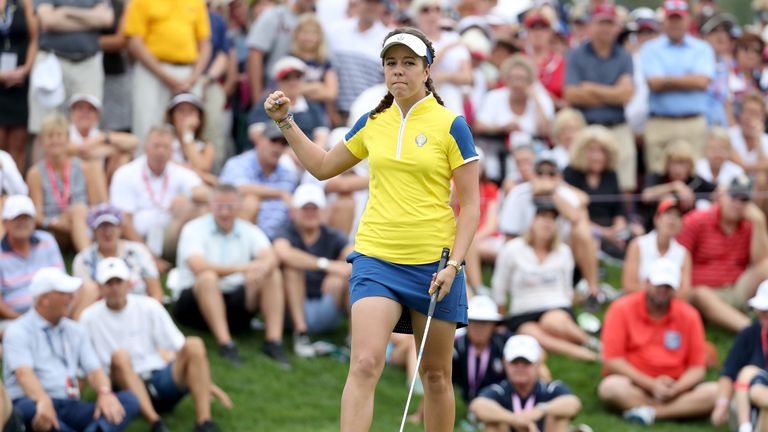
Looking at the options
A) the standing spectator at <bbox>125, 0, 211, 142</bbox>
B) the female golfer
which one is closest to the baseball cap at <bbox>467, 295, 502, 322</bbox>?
the female golfer

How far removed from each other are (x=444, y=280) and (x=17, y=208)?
5.07 metres

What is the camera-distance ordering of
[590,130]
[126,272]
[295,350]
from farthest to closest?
[590,130] < [295,350] < [126,272]

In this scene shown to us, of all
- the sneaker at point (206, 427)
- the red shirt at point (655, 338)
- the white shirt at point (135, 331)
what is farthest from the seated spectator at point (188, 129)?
the red shirt at point (655, 338)

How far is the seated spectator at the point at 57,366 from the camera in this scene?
32.1 ft

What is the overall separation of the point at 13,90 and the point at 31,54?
1.18ft

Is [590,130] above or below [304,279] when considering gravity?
above

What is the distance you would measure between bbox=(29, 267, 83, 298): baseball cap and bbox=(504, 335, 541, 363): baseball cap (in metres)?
3.15

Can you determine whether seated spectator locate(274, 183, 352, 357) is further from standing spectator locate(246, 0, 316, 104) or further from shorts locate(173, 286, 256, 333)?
standing spectator locate(246, 0, 316, 104)

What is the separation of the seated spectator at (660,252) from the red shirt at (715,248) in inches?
17.8

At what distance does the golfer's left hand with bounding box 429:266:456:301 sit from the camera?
264 inches

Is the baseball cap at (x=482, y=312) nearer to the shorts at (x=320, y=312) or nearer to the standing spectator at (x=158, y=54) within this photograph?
the shorts at (x=320, y=312)

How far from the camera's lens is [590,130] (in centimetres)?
1364

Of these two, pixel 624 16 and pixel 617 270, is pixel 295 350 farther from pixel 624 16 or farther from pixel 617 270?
pixel 624 16

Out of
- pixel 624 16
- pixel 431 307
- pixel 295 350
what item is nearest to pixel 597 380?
pixel 295 350
